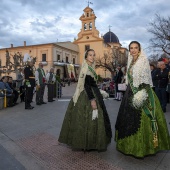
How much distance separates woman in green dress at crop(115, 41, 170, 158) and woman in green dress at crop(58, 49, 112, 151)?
0.32m

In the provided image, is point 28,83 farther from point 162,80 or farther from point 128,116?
point 128,116

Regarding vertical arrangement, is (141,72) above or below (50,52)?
below

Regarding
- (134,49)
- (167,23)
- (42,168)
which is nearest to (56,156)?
(42,168)

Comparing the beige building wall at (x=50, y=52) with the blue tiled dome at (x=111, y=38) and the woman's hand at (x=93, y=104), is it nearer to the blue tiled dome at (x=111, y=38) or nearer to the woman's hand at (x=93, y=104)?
the blue tiled dome at (x=111, y=38)

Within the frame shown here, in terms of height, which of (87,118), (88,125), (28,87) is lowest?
(88,125)

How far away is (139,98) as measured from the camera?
275 cm

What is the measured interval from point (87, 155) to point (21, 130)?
2.15m

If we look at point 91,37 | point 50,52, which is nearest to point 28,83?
point 50,52

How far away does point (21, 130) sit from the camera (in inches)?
184

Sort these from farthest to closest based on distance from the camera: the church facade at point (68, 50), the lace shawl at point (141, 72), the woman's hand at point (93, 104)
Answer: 1. the church facade at point (68, 50)
2. the woman's hand at point (93, 104)
3. the lace shawl at point (141, 72)

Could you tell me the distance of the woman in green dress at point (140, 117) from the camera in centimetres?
282

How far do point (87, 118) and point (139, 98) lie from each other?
0.86 meters

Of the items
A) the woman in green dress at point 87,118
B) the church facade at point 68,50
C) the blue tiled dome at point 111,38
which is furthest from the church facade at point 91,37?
the woman in green dress at point 87,118

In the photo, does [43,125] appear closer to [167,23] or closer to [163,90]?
[163,90]
